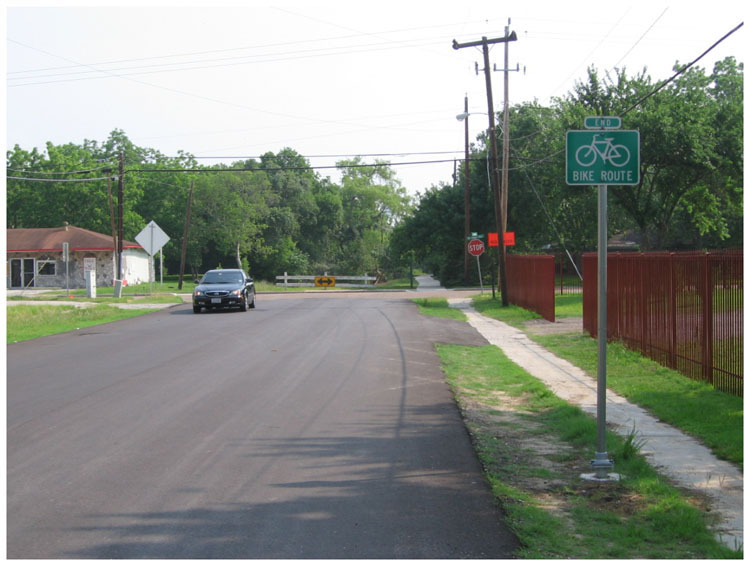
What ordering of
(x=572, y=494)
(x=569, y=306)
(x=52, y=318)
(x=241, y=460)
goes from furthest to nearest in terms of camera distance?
(x=569, y=306) → (x=52, y=318) → (x=241, y=460) → (x=572, y=494)

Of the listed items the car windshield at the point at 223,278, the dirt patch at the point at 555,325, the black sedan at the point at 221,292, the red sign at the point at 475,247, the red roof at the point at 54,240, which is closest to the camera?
the dirt patch at the point at 555,325

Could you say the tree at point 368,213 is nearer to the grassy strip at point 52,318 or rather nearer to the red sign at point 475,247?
the red sign at point 475,247

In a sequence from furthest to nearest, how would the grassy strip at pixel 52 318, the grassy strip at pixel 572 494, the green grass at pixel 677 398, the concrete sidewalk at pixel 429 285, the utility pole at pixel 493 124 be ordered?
the concrete sidewalk at pixel 429 285 → the utility pole at pixel 493 124 → the grassy strip at pixel 52 318 → the green grass at pixel 677 398 → the grassy strip at pixel 572 494

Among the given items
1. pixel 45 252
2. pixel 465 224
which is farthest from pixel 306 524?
pixel 45 252

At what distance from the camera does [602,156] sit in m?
6.84

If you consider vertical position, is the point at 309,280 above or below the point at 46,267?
below

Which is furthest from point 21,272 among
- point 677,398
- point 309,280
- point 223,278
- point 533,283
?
point 677,398

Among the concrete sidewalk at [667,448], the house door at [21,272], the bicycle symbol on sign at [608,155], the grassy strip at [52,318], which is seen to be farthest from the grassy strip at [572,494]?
the house door at [21,272]

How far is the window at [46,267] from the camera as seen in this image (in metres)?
53.6

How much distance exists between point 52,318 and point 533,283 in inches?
625

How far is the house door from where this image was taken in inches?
2117

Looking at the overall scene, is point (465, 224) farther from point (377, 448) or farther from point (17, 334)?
point (377, 448)

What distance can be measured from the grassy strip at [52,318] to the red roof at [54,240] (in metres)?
24.9

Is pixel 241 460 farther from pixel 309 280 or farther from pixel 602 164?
pixel 309 280
